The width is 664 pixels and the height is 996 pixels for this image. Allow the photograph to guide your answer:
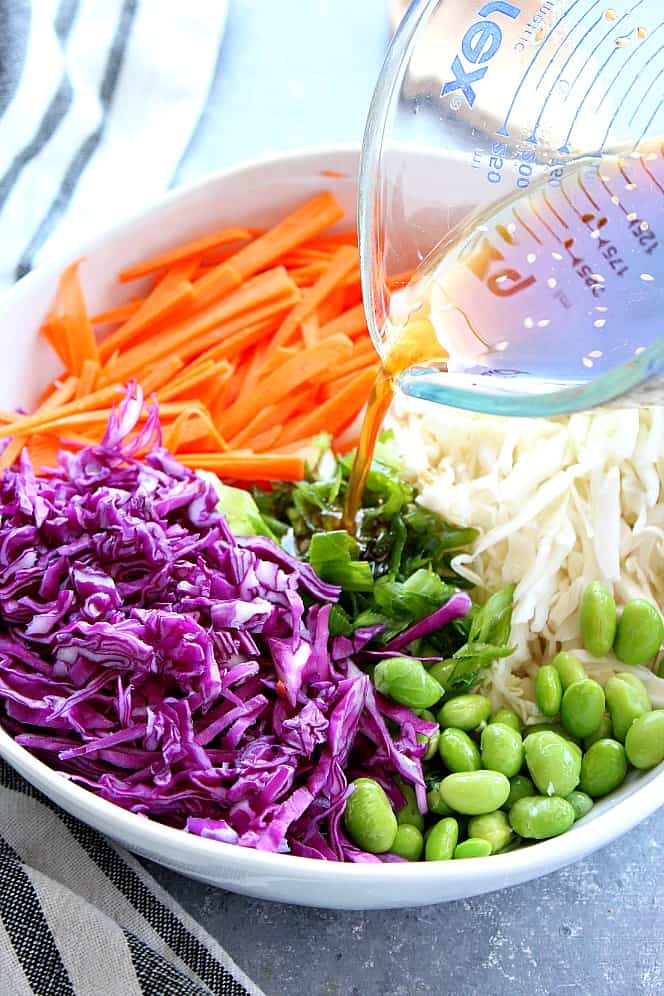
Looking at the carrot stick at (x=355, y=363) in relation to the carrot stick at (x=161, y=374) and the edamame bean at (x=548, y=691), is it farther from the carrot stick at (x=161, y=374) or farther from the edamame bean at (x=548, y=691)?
the edamame bean at (x=548, y=691)

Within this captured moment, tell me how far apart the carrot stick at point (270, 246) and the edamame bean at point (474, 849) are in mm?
1236

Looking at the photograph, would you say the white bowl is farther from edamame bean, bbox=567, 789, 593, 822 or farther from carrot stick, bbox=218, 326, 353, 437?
carrot stick, bbox=218, 326, 353, 437

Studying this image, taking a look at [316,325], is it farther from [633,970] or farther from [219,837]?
[633,970]

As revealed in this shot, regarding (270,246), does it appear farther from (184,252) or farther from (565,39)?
(565,39)

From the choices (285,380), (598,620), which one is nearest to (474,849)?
(598,620)

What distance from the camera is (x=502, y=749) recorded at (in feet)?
5.80

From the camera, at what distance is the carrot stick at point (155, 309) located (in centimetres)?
238

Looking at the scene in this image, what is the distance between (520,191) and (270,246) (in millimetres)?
838

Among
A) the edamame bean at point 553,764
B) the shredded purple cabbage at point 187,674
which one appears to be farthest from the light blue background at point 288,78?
the edamame bean at point 553,764

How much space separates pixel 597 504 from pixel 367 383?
52cm

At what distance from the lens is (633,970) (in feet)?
5.91

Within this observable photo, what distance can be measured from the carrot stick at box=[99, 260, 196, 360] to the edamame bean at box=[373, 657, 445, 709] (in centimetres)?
93

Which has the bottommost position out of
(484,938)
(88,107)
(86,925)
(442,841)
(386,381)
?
(484,938)

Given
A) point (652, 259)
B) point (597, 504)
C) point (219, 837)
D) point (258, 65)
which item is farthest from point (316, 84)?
point (219, 837)
